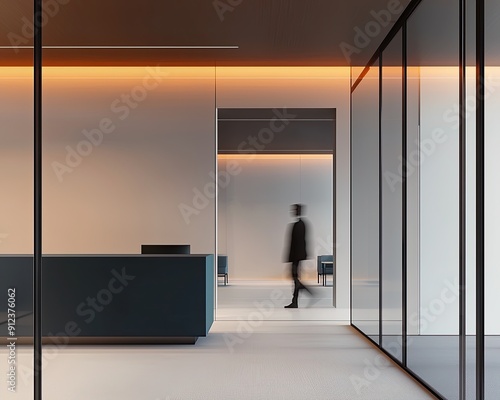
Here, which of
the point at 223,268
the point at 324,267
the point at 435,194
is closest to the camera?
the point at 435,194

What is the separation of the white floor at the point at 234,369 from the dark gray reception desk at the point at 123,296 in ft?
0.71

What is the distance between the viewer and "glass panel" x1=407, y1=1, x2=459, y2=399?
4.66m

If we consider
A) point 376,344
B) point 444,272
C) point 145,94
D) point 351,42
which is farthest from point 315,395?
point 145,94

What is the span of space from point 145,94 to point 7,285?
6505 millimetres

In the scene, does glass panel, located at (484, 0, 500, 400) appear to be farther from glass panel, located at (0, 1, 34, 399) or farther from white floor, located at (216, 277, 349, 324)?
white floor, located at (216, 277, 349, 324)

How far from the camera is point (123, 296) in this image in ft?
24.4

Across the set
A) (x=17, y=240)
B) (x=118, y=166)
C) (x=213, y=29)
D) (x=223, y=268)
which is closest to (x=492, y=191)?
(x=17, y=240)

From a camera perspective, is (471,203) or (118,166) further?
(118,166)

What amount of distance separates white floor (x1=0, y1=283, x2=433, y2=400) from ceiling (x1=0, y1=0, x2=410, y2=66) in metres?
2.88

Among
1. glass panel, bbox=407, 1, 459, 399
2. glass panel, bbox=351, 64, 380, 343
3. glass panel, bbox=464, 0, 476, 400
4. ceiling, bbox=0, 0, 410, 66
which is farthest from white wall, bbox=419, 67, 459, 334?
glass panel, bbox=351, 64, 380, 343

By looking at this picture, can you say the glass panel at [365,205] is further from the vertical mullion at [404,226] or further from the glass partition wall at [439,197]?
the vertical mullion at [404,226]

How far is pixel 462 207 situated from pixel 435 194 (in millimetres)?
628

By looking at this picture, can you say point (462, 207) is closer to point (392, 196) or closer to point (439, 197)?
point (439, 197)

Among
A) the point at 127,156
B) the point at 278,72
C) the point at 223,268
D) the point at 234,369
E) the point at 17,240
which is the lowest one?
the point at 234,369
